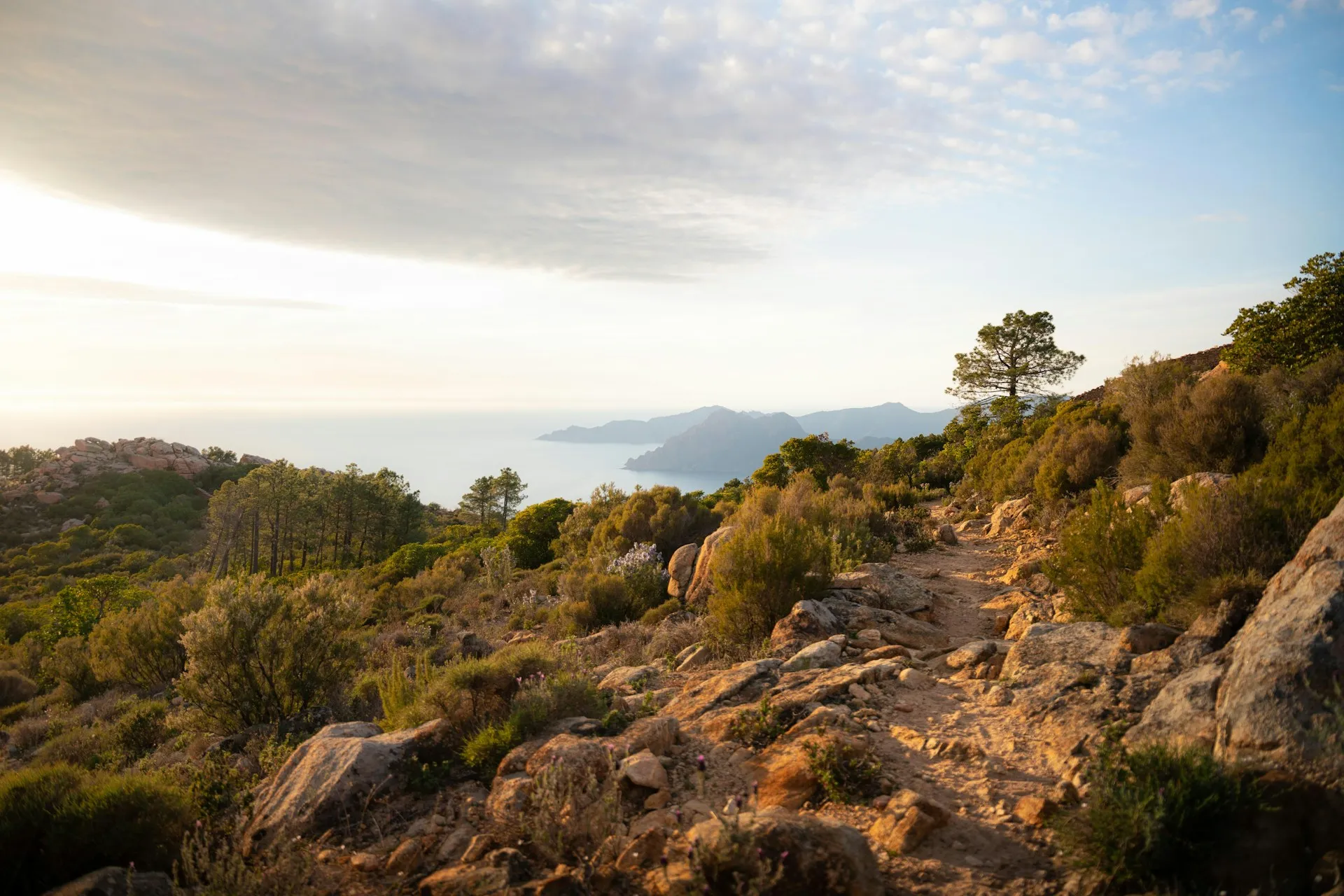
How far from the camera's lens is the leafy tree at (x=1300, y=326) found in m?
13.9

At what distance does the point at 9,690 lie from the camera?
16797 mm

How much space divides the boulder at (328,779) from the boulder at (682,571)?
7.31m

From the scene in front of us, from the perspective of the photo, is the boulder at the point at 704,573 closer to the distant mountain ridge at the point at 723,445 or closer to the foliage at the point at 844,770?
the foliage at the point at 844,770

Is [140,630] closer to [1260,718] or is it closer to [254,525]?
[1260,718]

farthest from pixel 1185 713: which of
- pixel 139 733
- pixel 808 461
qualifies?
pixel 808 461

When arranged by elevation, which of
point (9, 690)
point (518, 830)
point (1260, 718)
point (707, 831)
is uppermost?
point (1260, 718)

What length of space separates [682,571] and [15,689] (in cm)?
1859

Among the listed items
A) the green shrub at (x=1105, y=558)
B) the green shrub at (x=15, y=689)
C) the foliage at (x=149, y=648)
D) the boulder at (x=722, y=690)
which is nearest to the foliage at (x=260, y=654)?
the boulder at (x=722, y=690)

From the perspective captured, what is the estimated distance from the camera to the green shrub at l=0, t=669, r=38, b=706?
16.6 metres

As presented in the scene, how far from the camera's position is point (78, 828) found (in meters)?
4.30

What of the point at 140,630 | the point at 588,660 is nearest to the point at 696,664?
the point at 588,660

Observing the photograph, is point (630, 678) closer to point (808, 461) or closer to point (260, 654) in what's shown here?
point (260, 654)

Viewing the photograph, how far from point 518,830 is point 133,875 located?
92.2 inches

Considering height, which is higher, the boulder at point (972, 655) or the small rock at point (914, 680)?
the boulder at point (972, 655)
